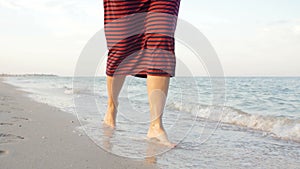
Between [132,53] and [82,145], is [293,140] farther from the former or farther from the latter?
[82,145]

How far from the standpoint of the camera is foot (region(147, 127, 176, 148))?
1.92 meters

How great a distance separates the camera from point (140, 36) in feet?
6.97

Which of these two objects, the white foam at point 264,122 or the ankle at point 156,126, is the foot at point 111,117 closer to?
the ankle at point 156,126

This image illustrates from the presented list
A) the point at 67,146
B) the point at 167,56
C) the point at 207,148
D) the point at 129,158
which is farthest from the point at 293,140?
the point at 67,146

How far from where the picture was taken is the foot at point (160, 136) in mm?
1917

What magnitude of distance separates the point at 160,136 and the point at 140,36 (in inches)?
26.3

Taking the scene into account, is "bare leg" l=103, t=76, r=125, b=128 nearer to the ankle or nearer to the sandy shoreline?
the sandy shoreline

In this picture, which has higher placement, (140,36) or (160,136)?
(140,36)

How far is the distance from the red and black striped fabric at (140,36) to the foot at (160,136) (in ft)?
1.13

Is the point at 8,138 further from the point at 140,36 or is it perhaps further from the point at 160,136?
the point at 140,36

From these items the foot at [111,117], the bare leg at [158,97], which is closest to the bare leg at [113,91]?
the foot at [111,117]

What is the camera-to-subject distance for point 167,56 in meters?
1.96

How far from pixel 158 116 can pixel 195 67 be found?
38cm

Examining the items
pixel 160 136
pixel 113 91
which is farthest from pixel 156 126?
pixel 113 91
